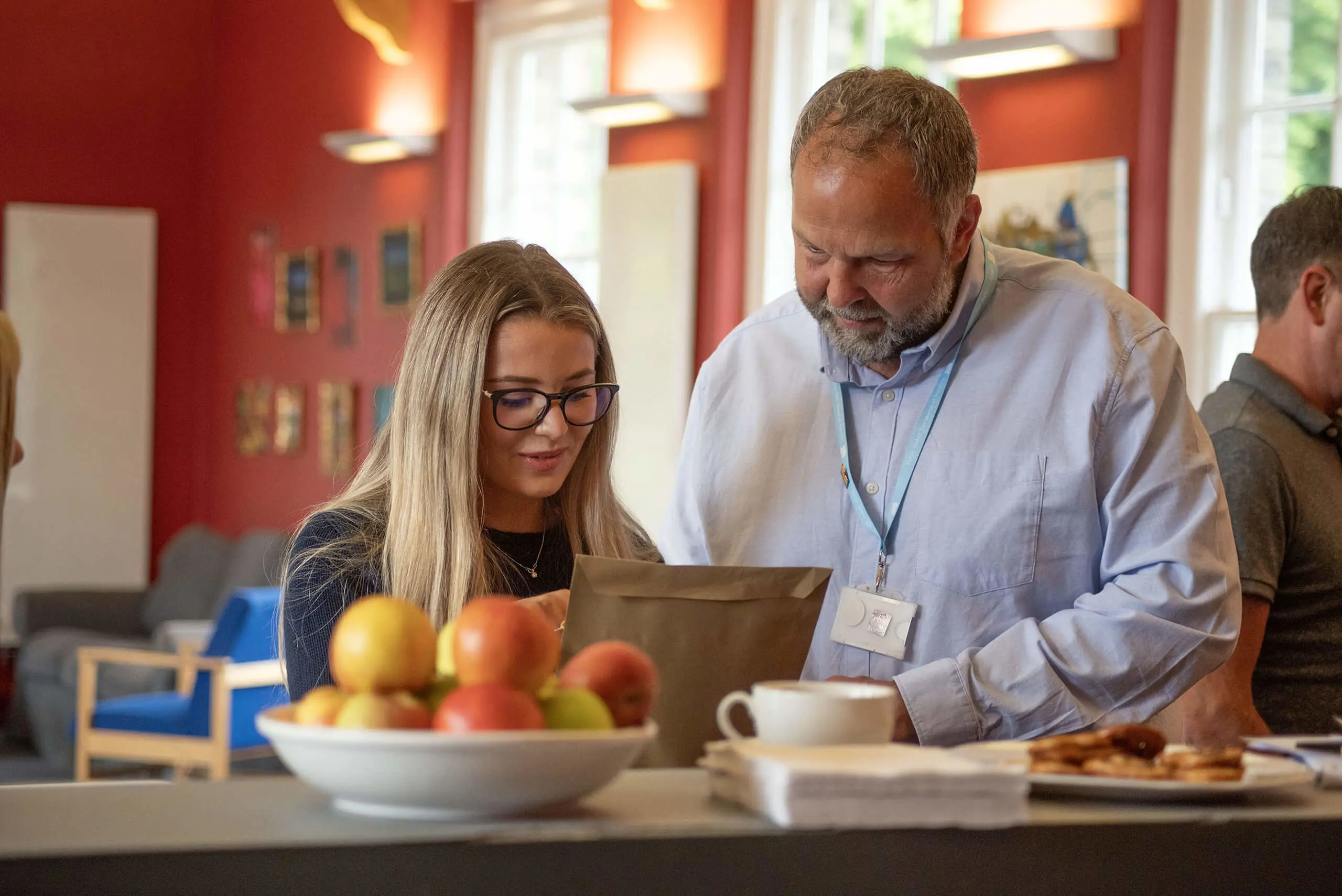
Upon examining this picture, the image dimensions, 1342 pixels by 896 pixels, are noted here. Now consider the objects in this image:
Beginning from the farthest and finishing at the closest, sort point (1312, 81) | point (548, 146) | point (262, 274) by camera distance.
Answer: point (262, 274)
point (548, 146)
point (1312, 81)

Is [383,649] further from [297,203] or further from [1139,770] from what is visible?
[297,203]

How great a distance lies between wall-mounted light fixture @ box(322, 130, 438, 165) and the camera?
27.6 feet

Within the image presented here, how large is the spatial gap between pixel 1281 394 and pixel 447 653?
1953mm

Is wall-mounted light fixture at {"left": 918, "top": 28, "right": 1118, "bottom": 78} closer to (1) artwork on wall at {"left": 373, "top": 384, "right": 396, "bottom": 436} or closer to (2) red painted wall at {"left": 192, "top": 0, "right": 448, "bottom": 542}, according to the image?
(2) red painted wall at {"left": 192, "top": 0, "right": 448, "bottom": 542}

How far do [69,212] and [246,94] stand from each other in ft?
4.43

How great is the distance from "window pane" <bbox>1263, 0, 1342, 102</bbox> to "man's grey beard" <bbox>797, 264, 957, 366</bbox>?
10.8 feet

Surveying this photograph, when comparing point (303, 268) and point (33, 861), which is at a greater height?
point (303, 268)

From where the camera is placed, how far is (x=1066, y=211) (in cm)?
524

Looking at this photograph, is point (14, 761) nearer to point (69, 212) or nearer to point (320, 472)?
point (320, 472)

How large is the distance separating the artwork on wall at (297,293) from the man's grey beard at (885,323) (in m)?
7.67

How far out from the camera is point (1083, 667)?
76.2 inches

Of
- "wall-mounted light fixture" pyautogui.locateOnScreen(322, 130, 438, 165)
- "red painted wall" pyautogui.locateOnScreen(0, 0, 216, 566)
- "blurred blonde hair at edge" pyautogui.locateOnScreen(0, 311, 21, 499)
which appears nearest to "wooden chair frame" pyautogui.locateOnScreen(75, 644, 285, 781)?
"wall-mounted light fixture" pyautogui.locateOnScreen(322, 130, 438, 165)

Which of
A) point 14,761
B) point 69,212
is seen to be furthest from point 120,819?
point 69,212

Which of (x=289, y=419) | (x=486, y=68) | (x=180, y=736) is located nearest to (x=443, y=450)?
(x=180, y=736)
